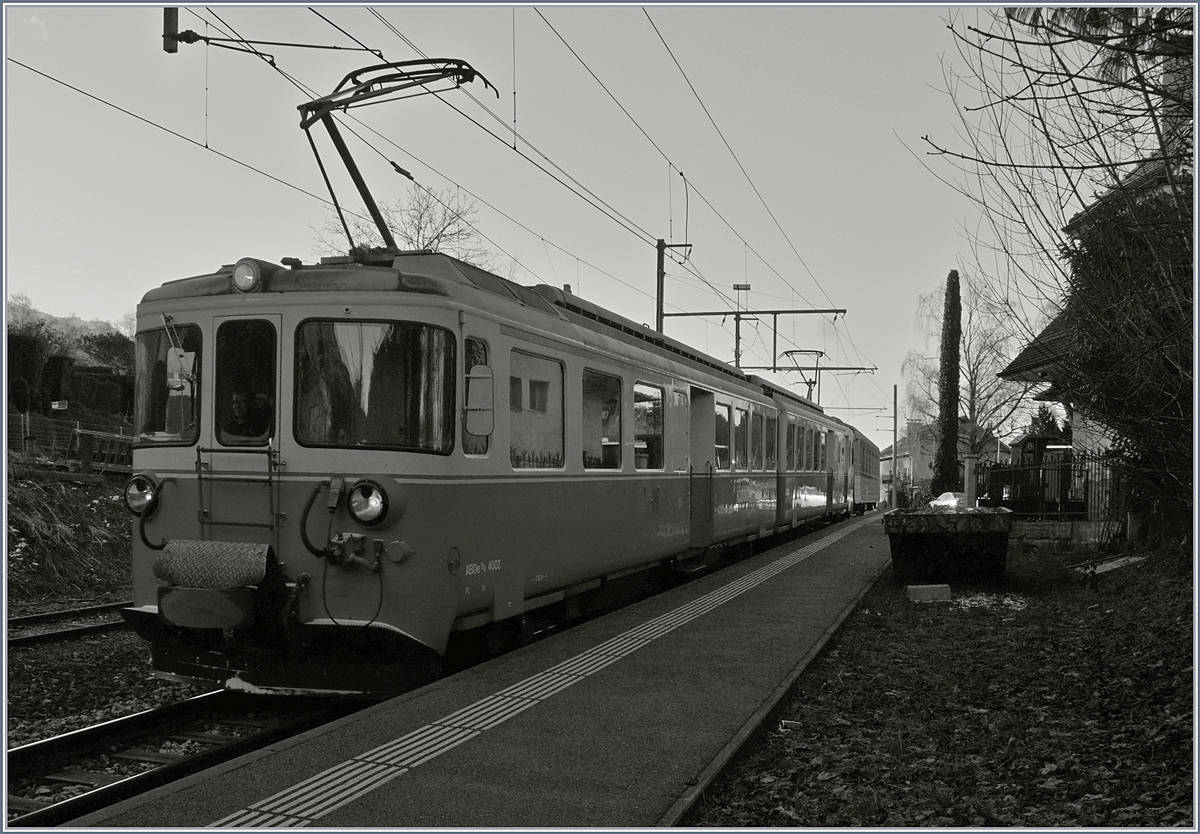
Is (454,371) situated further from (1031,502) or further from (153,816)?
(1031,502)

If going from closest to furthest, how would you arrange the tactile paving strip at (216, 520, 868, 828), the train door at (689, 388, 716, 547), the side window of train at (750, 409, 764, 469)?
the tactile paving strip at (216, 520, 868, 828)
the train door at (689, 388, 716, 547)
the side window of train at (750, 409, 764, 469)

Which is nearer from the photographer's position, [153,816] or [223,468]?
[153,816]

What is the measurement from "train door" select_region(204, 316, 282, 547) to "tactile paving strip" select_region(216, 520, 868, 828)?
181 centimetres

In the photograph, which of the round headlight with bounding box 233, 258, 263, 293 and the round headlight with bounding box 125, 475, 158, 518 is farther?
the round headlight with bounding box 125, 475, 158, 518

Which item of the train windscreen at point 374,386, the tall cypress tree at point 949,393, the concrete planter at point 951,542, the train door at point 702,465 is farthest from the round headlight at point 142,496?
the tall cypress tree at point 949,393

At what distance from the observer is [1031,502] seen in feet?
71.6

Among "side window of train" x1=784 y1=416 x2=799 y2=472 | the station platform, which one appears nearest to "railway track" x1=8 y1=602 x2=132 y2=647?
the station platform

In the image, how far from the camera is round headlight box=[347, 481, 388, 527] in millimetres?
6504

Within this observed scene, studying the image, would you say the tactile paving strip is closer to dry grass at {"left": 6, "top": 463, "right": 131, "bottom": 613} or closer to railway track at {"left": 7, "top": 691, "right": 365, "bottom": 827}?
railway track at {"left": 7, "top": 691, "right": 365, "bottom": 827}

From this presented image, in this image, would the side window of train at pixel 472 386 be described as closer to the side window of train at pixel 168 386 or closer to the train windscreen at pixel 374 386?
the train windscreen at pixel 374 386

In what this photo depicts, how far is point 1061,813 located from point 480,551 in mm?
3768

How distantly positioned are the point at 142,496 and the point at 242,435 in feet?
2.85

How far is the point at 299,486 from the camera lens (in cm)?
666

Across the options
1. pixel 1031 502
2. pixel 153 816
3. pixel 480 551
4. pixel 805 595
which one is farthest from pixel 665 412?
pixel 1031 502
